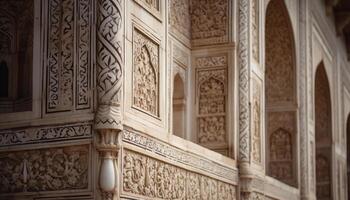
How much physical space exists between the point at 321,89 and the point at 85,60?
36.1 feet

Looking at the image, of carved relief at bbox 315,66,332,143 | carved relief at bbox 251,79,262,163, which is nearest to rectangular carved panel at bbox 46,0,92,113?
carved relief at bbox 251,79,262,163

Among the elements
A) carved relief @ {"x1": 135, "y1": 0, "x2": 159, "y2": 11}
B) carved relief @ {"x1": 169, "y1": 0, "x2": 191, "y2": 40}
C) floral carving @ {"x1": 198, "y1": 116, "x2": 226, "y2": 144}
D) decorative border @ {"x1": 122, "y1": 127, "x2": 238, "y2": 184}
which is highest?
carved relief @ {"x1": 169, "y1": 0, "x2": 191, "y2": 40}

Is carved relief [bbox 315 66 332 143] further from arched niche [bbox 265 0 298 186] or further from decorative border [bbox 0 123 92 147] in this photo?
decorative border [bbox 0 123 92 147]

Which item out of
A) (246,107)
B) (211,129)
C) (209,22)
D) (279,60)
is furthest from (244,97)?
(279,60)

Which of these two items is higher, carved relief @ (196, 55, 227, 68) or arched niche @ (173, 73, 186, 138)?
carved relief @ (196, 55, 227, 68)

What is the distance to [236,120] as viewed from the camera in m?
9.48

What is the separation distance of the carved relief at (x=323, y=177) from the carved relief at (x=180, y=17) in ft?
25.4

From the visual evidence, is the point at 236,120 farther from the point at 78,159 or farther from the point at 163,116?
the point at 78,159

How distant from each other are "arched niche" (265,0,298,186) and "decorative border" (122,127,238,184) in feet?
12.2

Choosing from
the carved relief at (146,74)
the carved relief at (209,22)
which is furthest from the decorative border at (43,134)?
A: the carved relief at (209,22)

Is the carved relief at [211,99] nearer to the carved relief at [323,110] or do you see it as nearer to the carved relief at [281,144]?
the carved relief at [281,144]

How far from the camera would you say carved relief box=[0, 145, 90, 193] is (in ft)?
20.8

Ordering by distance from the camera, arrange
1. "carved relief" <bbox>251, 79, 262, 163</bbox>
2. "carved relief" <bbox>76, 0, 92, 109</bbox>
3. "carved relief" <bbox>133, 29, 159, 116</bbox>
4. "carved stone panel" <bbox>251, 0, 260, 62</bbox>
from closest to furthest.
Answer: "carved relief" <bbox>76, 0, 92, 109</bbox> < "carved relief" <bbox>133, 29, 159, 116</bbox> < "carved relief" <bbox>251, 79, 262, 163</bbox> < "carved stone panel" <bbox>251, 0, 260, 62</bbox>

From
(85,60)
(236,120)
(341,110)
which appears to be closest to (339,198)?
(341,110)
